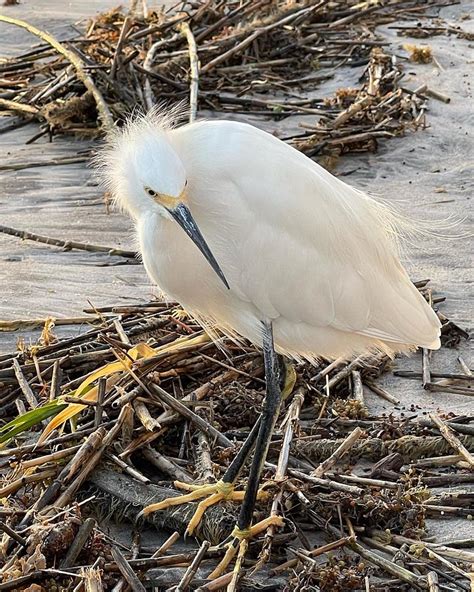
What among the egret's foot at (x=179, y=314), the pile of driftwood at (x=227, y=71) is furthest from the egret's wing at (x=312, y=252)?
the pile of driftwood at (x=227, y=71)

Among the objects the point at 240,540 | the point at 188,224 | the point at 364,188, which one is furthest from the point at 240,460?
the point at 364,188

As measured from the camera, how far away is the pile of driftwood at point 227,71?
5.55 meters

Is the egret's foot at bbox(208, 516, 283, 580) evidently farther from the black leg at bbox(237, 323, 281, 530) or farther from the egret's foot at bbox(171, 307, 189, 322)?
the egret's foot at bbox(171, 307, 189, 322)

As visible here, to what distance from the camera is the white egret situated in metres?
2.61

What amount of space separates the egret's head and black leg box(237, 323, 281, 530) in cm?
33

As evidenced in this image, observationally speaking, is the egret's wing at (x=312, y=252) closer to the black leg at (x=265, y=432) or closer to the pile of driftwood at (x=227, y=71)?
the black leg at (x=265, y=432)

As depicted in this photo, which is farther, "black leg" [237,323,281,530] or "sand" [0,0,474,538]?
"sand" [0,0,474,538]

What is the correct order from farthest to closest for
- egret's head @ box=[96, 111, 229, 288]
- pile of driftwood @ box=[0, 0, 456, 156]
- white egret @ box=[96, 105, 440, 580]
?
pile of driftwood @ box=[0, 0, 456, 156], white egret @ box=[96, 105, 440, 580], egret's head @ box=[96, 111, 229, 288]

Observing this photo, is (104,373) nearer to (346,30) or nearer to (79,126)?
(79,126)

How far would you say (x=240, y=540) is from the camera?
2588 mm

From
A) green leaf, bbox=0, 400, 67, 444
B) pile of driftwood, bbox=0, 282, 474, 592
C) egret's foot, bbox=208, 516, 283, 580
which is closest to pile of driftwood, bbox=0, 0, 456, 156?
pile of driftwood, bbox=0, 282, 474, 592

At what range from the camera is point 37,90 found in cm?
607

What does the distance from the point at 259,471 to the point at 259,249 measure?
62 centimetres

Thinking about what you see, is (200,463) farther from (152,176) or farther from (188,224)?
(152,176)
